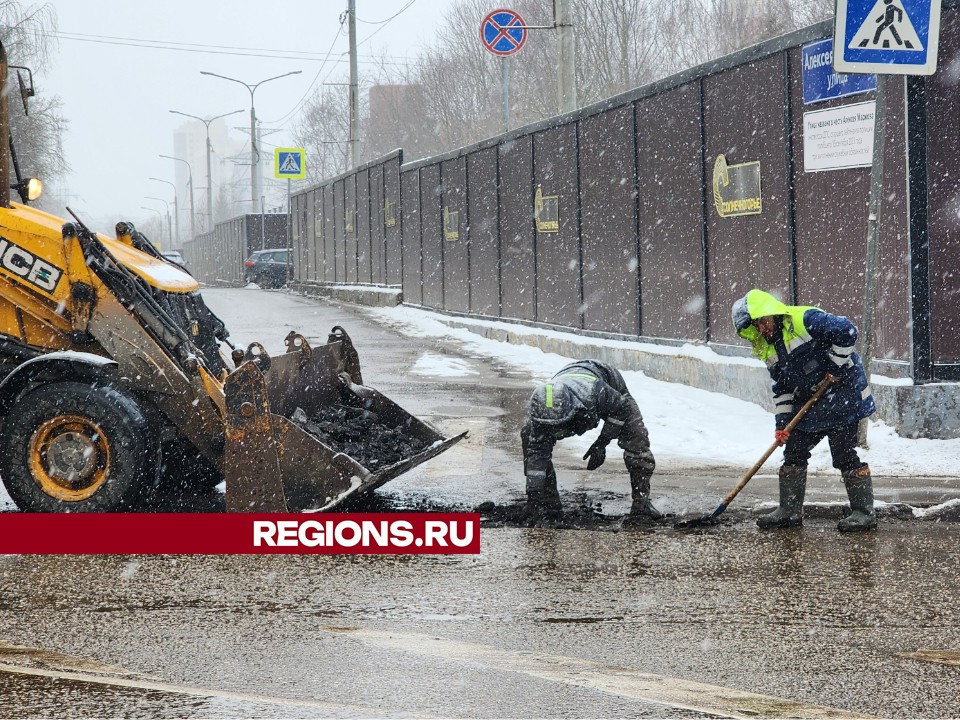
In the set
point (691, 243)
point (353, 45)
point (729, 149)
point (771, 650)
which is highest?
point (353, 45)

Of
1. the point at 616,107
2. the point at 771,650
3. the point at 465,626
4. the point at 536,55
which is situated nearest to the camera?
the point at 771,650

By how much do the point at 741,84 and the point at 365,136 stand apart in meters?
65.6

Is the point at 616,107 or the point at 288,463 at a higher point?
the point at 616,107

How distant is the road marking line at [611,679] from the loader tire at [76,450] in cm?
231

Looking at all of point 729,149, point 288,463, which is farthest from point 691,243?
point 288,463

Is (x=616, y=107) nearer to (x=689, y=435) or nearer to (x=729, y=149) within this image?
(x=729, y=149)

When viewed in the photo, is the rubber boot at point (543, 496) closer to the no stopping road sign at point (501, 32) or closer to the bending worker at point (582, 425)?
the bending worker at point (582, 425)

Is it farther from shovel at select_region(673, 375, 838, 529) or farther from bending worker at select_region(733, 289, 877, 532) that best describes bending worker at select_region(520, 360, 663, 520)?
bending worker at select_region(733, 289, 877, 532)

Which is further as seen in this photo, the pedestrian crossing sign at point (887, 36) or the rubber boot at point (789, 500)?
the pedestrian crossing sign at point (887, 36)

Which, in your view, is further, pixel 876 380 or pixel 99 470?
pixel 876 380

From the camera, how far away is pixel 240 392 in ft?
21.4

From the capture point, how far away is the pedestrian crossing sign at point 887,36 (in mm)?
8164

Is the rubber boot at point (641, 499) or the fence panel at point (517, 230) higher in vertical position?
the fence panel at point (517, 230)

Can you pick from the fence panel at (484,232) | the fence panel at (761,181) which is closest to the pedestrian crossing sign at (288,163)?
the fence panel at (484,232)
